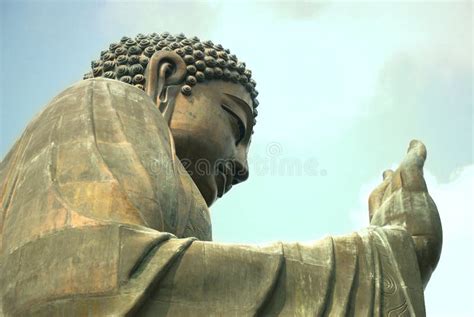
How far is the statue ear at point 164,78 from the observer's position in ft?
37.3

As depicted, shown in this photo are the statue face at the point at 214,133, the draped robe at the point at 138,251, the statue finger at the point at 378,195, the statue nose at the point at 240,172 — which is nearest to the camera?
the draped robe at the point at 138,251

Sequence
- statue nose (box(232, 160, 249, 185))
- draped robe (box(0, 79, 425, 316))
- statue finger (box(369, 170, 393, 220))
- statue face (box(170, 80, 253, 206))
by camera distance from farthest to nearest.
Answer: statue nose (box(232, 160, 249, 185)) → statue face (box(170, 80, 253, 206)) → statue finger (box(369, 170, 393, 220)) → draped robe (box(0, 79, 425, 316))

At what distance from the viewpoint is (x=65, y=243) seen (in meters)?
8.95

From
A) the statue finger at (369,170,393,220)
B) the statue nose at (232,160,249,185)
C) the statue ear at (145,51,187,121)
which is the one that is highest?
the statue ear at (145,51,187,121)

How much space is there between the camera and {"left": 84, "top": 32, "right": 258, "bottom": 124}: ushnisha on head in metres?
11.7

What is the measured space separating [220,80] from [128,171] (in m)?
2.59

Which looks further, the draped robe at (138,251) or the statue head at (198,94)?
the statue head at (198,94)

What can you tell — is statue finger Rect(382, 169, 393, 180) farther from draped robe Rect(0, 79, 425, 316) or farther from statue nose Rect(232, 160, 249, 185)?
statue nose Rect(232, 160, 249, 185)

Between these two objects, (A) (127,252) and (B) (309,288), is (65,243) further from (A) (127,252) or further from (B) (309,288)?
(B) (309,288)

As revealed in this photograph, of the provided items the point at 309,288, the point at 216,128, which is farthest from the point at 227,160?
the point at 309,288

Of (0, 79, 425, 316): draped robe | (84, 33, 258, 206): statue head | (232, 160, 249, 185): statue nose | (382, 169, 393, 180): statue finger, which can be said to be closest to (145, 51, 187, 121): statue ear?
(84, 33, 258, 206): statue head

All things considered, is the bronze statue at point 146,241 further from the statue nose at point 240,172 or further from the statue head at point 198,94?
the statue nose at point 240,172

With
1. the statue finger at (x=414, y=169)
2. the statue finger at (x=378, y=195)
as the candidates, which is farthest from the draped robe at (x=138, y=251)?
the statue finger at (x=378, y=195)

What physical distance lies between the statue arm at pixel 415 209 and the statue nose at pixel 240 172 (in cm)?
194
